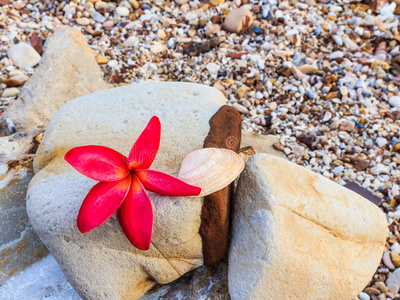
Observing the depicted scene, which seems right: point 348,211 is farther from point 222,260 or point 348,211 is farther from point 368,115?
point 368,115

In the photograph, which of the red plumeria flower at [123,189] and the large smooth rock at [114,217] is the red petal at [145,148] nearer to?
the red plumeria flower at [123,189]

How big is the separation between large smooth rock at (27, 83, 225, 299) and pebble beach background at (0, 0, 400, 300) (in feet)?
4.31

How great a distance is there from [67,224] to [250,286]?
1015 millimetres

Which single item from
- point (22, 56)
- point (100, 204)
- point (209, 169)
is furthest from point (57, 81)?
point (209, 169)

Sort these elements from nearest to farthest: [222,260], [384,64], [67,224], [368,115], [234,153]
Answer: [67,224], [234,153], [222,260], [368,115], [384,64]

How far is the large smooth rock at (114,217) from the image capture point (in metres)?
1.93

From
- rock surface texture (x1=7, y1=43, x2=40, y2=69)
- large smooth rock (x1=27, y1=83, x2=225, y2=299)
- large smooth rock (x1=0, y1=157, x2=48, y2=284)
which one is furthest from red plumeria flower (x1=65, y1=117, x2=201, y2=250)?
rock surface texture (x1=7, y1=43, x2=40, y2=69)

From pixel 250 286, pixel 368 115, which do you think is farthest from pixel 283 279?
pixel 368 115

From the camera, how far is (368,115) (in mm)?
3555

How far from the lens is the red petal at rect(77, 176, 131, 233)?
1765mm

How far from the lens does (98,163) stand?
1.78 metres

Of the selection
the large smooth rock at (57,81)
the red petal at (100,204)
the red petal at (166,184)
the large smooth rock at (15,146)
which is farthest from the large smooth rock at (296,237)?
the large smooth rock at (57,81)

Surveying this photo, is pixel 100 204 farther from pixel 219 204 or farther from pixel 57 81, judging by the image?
pixel 57 81

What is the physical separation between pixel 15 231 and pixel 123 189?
39.1 inches
